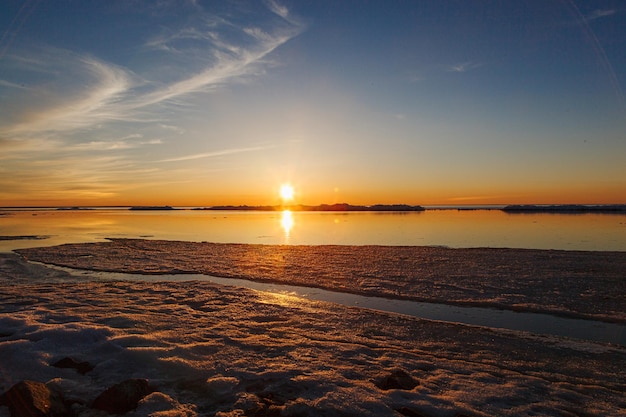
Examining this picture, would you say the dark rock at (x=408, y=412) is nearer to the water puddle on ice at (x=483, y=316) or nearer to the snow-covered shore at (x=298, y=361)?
the snow-covered shore at (x=298, y=361)

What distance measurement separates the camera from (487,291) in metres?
15.8

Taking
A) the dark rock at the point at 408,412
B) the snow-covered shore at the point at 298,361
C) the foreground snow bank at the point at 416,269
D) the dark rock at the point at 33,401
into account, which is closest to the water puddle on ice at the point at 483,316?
the foreground snow bank at the point at 416,269

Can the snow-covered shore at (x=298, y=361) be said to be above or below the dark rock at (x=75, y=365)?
below

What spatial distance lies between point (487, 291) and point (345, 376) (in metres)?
10.6

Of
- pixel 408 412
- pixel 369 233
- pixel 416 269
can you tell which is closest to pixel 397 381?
pixel 408 412

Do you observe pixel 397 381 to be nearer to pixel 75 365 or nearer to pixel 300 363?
pixel 300 363

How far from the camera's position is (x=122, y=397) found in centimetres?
616

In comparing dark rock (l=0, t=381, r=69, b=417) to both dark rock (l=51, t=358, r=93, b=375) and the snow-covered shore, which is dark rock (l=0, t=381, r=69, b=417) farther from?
dark rock (l=51, t=358, r=93, b=375)

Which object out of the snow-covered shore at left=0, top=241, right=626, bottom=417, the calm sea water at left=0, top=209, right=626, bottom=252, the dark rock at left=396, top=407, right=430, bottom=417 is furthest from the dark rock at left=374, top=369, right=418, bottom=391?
the calm sea water at left=0, top=209, right=626, bottom=252

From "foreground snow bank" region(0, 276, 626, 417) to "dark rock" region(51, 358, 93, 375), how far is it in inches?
4.1

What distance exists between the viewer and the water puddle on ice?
10875 mm

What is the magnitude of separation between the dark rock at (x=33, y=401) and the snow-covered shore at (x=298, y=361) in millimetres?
210

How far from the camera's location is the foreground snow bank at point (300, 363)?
6395 millimetres

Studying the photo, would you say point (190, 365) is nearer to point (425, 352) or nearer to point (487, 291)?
point (425, 352)
